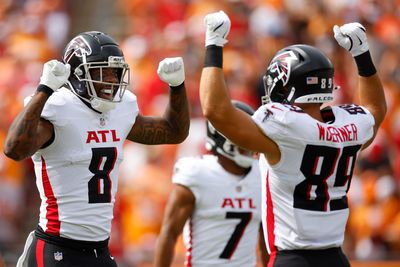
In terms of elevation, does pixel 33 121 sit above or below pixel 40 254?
above

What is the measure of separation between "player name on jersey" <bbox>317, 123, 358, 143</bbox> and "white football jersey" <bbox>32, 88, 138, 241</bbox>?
1.12 m

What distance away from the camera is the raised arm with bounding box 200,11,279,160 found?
15.8 feet

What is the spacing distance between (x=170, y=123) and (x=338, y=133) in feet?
3.69

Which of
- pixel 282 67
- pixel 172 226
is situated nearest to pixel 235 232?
pixel 172 226

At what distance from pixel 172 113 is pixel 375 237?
400 cm

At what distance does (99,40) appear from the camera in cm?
539

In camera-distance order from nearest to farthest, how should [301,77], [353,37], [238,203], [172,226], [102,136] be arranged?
[301,77]
[102,136]
[353,37]
[172,226]
[238,203]

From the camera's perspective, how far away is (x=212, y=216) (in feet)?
20.4

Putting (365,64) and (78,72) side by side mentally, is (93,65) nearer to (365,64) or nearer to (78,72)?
(78,72)

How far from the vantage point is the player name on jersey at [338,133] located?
4910 millimetres

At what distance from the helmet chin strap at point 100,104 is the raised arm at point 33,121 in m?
0.27

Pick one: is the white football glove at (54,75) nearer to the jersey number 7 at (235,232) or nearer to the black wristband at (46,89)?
the black wristband at (46,89)

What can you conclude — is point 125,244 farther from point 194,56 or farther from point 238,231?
point 238,231

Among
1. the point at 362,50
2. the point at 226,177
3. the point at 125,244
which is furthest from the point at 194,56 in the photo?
the point at 362,50
